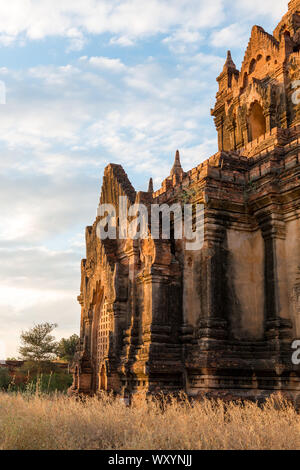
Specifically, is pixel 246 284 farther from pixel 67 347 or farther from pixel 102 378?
pixel 67 347

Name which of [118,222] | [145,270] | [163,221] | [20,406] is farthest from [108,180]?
[20,406]

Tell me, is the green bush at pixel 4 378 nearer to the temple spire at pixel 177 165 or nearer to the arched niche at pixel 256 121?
the temple spire at pixel 177 165

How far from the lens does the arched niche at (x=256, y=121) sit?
18094 mm

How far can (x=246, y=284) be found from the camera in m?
12.2

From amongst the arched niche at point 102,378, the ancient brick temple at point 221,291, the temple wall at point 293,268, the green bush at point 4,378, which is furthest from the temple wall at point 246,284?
the green bush at point 4,378

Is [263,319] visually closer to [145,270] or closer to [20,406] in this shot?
[145,270]

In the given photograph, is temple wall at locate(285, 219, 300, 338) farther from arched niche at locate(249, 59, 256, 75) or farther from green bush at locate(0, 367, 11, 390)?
green bush at locate(0, 367, 11, 390)

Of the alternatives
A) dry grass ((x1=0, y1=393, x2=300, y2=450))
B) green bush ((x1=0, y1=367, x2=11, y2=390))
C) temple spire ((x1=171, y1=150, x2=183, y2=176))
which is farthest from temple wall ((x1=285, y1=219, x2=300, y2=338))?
green bush ((x1=0, y1=367, x2=11, y2=390))

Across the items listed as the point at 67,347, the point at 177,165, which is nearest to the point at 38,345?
the point at 67,347

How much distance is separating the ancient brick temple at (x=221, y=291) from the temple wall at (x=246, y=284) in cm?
3

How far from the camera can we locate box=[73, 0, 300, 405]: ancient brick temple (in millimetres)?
11133

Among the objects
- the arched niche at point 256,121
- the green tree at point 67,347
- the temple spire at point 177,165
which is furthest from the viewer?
the green tree at point 67,347

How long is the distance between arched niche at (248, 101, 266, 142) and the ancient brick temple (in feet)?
12.4
